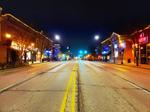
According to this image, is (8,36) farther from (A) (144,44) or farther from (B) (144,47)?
(B) (144,47)

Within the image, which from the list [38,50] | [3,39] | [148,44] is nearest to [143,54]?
[148,44]

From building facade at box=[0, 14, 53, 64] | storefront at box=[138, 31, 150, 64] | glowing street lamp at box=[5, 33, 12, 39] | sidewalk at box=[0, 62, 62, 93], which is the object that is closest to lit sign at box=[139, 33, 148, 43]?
storefront at box=[138, 31, 150, 64]

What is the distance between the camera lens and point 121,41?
307 ft

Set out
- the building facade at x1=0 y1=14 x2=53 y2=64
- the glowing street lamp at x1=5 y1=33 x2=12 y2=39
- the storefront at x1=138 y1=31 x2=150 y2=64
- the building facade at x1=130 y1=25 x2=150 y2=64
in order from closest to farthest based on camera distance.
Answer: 1. the building facade at x1=0 y1=14 x2=53 y2=64
2. the glowing street lamp at x1=5 y1=33 x2=12 y2=39
3. the building facade at x1=130 y1=25 x2=150 y2=64
4. the storefront at x1=138 y1=31 x2=150 y2=64

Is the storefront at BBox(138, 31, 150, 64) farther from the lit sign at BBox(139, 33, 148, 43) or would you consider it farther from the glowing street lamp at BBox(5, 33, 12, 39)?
the glowing street lamp at BBox(5, 33, 12, 39)

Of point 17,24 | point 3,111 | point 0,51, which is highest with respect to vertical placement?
point 17,24

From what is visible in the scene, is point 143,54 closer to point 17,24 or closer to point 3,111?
point 17,24

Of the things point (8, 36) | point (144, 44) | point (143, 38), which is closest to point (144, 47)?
point (144, 44)

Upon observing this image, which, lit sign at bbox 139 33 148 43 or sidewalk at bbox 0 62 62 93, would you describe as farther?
lit sign at bbox 139 33 148 43

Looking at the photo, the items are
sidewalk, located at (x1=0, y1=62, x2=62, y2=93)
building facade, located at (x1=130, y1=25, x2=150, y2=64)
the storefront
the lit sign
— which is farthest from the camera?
the lit sign

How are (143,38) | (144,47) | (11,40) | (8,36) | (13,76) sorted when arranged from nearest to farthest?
(13,76) < (8,36) < (11,40) < (143,38) < (144,47)

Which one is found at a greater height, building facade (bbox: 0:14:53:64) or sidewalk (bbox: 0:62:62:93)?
building facade (bbox: 0:14:53:64)

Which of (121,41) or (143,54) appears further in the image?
(121,41)

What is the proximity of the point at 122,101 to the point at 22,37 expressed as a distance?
169 ft
